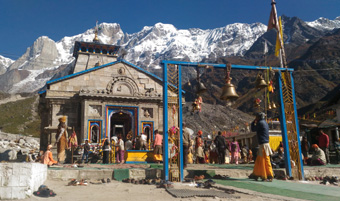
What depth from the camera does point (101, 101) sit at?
20.2 metres

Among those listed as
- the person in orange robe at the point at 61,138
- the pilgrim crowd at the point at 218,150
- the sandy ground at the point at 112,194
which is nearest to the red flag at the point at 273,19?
the pilgrim crowd at the point at 218,150

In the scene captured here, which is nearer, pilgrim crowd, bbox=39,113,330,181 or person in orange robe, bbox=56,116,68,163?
pilgrim crowd, bbox=39,113,330,181

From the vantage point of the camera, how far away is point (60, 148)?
12773 millimetres

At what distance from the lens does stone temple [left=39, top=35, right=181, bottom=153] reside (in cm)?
1970

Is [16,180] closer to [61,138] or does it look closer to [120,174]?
[120,174]

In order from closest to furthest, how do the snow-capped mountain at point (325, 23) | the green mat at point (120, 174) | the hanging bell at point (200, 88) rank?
the green mat at point (120, 174) → the hanging bell at point (200, 88) → the snow-capped mountain at point (325, 23)

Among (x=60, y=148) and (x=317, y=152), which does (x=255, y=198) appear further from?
(x=60, y=148)

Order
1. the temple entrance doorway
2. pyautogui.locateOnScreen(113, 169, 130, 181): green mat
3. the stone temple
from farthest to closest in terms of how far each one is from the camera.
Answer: the temple entrance doorway → the stone temple → pyautogui.locateOnScreen(113, 169, 130, 181): green mat

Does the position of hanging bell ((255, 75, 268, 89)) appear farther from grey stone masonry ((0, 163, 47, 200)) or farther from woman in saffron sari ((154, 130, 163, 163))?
grey stone masonry ((0, 163, 47, 200))

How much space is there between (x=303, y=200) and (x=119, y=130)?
21.3 metres

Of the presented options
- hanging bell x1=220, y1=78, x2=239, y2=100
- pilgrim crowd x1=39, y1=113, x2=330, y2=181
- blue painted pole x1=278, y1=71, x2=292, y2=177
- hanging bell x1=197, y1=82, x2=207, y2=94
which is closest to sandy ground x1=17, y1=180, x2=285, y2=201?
pilgrim crowd x1=39, y1=113, x2=330, y2=181

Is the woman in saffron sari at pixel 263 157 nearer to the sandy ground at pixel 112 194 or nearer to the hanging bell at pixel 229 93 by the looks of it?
the hanging bell at pixel 229 93

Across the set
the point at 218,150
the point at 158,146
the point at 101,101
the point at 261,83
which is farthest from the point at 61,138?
the point at 261,83

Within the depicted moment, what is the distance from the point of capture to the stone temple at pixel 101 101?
1970cm
